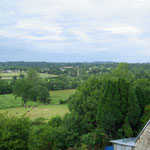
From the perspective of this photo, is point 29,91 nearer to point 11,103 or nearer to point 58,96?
point 11,103

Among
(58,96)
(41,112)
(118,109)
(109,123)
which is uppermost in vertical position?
(118,109)

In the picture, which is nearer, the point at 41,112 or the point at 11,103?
the point at 41,112

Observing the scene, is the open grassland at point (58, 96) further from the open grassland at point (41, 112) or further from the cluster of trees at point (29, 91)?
the open grassland at point (41, 112)

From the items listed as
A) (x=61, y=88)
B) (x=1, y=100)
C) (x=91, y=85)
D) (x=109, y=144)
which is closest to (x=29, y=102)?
(x=1, y=100)

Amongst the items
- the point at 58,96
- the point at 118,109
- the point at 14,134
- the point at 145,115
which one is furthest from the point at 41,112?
the point at 14,134

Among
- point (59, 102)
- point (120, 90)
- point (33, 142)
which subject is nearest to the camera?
point (33, 142)

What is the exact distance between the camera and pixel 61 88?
82.2m

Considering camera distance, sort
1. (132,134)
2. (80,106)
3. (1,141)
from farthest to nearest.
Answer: (80,106) < (132,134) < (1,141)

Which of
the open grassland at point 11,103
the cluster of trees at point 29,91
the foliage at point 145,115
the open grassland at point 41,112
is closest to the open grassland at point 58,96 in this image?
the cluster of trees at point 29,91

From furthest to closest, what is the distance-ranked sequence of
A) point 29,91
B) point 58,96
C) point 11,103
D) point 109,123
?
point 58,96 → point 11,103 → point 29,91 → point 109,123

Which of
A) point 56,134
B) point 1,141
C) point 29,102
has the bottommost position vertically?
point 29,102

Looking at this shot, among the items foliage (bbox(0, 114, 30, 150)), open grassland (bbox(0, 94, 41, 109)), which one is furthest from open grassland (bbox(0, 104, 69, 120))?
foliage (bbox(0, 114, 30, 150))

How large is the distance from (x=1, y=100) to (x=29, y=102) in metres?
8.58

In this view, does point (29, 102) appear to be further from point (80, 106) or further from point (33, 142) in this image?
point (33, 142)
